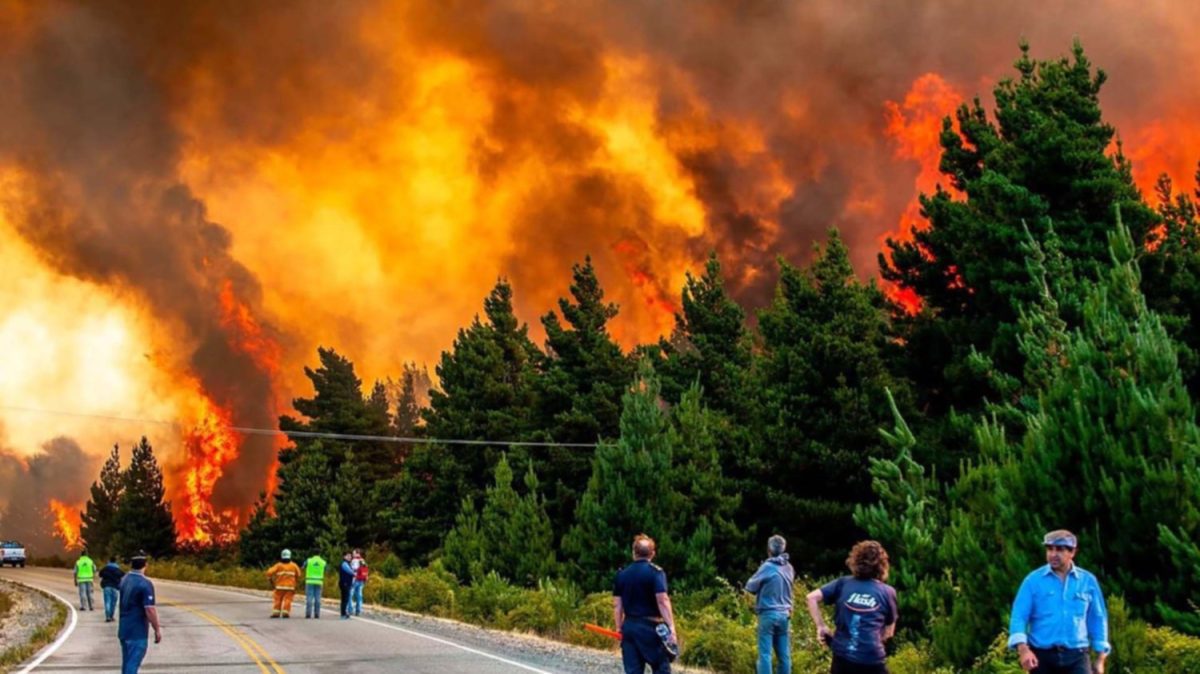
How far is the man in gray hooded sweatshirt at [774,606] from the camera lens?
13371 mm

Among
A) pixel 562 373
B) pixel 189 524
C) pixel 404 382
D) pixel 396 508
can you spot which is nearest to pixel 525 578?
pixel 562 373

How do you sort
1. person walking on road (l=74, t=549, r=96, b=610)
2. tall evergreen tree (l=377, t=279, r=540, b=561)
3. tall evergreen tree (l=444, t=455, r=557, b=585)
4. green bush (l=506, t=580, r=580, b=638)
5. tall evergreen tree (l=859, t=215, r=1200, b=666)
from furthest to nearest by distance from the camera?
tall evergreen tree (l=377, t=279, r=540, b=561) < tall evergreen tree (l=444, t=455, r=557, b=585) < person walking on road (l=74, t=549, r=96, b=610) < green bush (l=506, t=580, r=580, b=638) < tall evergreen tree (l=859, t=215, r=1200, b=666)

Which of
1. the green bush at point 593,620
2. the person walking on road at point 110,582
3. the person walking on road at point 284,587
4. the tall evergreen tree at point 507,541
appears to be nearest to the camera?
the green bush at point 593,620

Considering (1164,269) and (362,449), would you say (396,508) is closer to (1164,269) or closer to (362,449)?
(362,449)

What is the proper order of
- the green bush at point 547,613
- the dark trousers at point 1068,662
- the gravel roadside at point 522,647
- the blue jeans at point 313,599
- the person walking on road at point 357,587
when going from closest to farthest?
the dark trousers at point 1068,662
the gravel roadside at point 522,647
the green bush at point 547,613
the blue jeans at point 313,599
the person walking on road at point 357,587

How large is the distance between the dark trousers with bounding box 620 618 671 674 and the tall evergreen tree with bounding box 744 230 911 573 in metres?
19.9

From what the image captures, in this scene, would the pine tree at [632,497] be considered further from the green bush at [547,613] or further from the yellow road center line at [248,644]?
the yellow road center line at [248,644]

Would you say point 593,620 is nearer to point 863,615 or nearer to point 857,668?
point 857,668

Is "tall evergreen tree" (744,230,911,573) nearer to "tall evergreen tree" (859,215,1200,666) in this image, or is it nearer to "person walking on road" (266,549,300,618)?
"person walking on road" (266,549,300,618)

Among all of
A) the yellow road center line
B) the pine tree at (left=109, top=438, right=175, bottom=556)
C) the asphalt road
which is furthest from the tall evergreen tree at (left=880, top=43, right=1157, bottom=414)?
the pine tree at (left=109, top=438, right=175, bottom=556)

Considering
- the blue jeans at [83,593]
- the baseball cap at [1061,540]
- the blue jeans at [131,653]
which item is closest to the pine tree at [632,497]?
the blue jeans at [131,653]

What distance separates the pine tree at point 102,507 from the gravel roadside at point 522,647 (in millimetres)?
88783

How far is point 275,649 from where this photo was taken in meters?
21.0

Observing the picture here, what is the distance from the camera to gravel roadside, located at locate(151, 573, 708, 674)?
1814 centimetres
